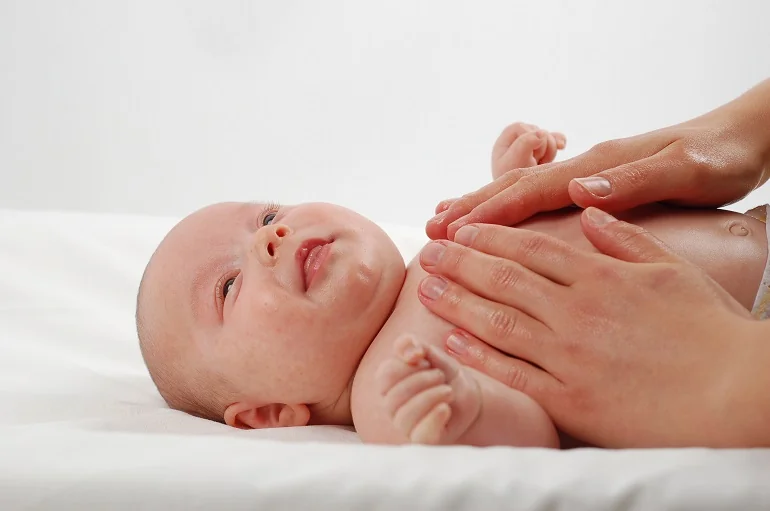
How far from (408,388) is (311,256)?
483 millimetres

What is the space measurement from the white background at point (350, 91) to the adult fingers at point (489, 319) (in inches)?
78.2

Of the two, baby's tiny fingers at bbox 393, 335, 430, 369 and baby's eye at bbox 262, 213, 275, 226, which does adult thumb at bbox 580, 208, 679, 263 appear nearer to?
baby's tiny fingers at bbox 393, 335, 430, 369

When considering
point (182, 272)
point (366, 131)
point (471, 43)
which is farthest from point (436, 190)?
point (182, 272)

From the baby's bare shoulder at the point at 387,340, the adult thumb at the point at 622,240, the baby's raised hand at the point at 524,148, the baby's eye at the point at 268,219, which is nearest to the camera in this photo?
the adult thumb at the point at 622,240

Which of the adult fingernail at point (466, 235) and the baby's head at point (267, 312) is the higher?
the adult fingernail at point (466, 235)

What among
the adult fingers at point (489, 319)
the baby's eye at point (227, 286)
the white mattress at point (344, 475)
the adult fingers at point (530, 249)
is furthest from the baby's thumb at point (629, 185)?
the baby's eye at point (227, 286)

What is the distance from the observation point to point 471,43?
3.13m

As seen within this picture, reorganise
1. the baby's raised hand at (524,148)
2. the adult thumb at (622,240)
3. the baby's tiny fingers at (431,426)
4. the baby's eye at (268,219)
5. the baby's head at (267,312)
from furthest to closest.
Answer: the baby's raised hand at (524,148) → the baby's eye at (268,219) → the baby's head at (267,312) → the adult thumb at (622,240) → the baby's tiny fingers at (431,426)

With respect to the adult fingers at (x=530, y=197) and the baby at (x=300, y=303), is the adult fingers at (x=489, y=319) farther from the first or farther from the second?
the adult fingers at (x=530, y=197)

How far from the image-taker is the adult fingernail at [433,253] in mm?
1197

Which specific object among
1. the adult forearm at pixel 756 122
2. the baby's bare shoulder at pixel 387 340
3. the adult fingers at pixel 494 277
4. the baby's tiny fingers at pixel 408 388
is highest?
the adult forearm at pixel 756 122

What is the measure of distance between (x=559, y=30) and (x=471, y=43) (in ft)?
1.07

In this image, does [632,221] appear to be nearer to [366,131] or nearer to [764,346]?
[764,346]

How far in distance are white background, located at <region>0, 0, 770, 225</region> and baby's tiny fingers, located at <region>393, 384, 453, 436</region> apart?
7.39 feet
